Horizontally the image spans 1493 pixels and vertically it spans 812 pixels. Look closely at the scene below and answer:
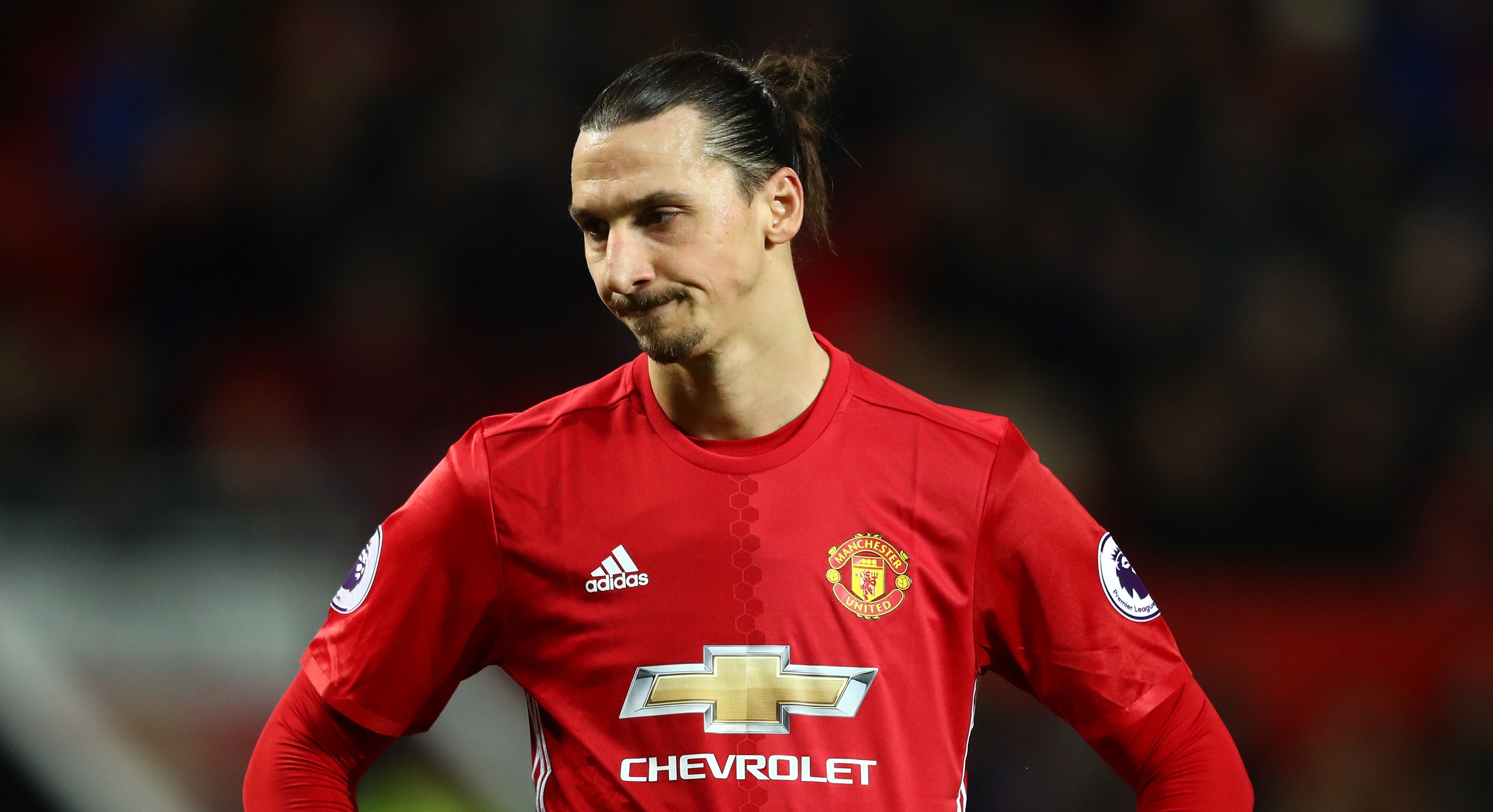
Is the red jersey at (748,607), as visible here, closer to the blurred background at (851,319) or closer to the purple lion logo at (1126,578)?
the purple lion logo at (1126,578)

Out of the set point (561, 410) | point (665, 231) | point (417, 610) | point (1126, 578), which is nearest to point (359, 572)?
point (417, 610)

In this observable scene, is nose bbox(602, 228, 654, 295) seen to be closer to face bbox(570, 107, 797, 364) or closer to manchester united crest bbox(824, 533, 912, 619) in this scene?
face bbox(570, 107, 797, 364)

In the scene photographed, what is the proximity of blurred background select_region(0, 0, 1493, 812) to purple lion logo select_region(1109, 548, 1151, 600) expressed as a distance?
202cm

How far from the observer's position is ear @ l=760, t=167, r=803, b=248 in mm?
2445

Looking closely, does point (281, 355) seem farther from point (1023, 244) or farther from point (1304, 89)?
point (1304, 89)

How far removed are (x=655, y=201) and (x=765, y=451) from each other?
0.43m

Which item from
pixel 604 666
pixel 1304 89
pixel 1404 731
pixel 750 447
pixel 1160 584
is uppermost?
pixel 1304 89

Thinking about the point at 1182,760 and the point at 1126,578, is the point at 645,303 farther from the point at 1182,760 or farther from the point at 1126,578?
the point at 1182,760

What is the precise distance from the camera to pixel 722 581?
2.31 meters


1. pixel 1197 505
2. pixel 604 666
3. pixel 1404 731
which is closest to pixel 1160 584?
pixel 1197 505

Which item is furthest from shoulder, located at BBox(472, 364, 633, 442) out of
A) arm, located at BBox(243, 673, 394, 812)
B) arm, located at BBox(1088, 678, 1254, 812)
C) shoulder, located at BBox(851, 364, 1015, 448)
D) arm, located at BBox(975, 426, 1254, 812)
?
arm, located at BBox(1088, 678, 1254, 812)

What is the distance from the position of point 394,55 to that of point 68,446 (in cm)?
206

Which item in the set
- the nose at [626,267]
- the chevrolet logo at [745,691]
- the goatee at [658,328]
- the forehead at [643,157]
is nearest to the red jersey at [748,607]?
the chevrolet logo at [745,691]

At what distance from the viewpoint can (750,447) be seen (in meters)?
2.41
